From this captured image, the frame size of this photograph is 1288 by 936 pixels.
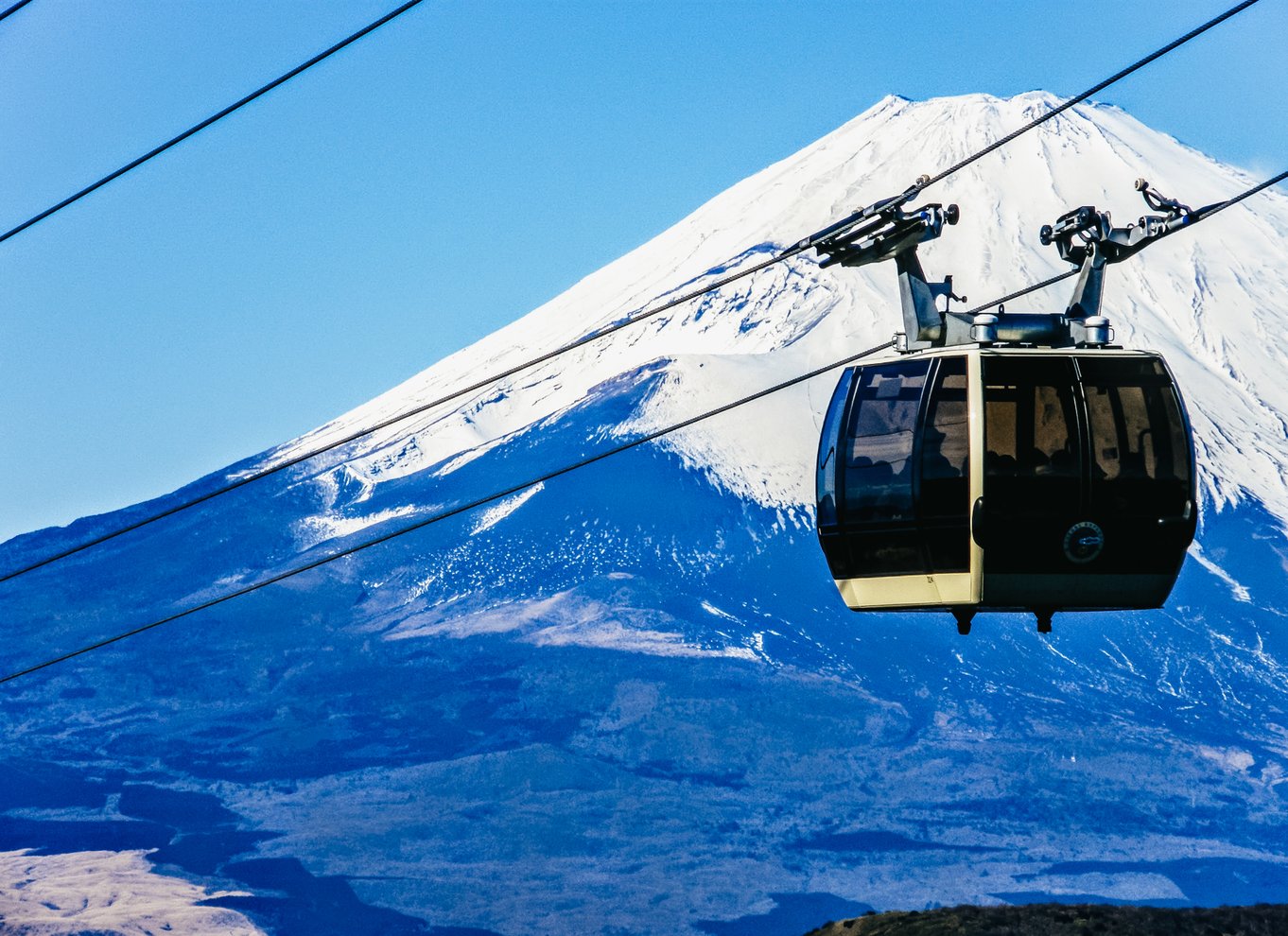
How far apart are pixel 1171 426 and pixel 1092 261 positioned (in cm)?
177

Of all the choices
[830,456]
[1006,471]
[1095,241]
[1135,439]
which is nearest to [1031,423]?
[1006,471]

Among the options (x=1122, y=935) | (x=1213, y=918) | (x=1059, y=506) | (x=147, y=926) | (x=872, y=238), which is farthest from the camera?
(x=147, y=926)

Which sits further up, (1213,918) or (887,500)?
(887,500)

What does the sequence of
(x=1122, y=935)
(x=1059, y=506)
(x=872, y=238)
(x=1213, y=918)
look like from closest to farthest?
(x=1059, y=506) < (x=872, y=238) < (x=1122, y=935) < (x=1213, y=918)

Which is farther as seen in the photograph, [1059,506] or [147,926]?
[147,926]

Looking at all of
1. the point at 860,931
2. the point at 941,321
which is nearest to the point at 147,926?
the point at 860,931

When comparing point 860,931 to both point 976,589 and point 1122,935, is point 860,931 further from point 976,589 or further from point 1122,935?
point 976,589

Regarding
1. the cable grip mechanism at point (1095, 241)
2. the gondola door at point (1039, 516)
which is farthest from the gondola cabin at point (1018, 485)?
the cable grip mechanism at point (1095, 241)

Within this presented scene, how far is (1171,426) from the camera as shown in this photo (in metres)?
12.5

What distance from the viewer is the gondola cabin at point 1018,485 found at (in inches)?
476

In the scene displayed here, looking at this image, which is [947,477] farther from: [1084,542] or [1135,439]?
[1135,439]

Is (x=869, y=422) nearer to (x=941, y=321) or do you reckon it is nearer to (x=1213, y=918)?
(x=941, y=321)

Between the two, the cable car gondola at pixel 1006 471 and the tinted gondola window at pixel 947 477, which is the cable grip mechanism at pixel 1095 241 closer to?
the cable car gondola at pixel 1006 471

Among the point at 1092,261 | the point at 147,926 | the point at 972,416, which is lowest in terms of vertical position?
the point at 147,926
